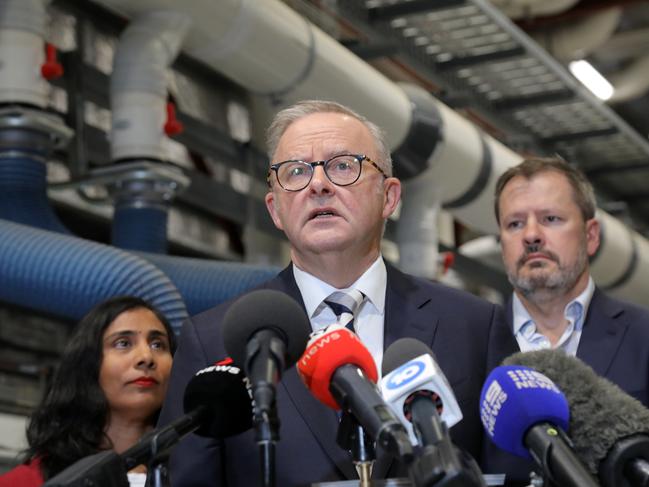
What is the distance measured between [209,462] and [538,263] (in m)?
1.19

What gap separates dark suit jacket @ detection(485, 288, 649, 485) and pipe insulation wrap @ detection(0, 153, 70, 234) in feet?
6.20

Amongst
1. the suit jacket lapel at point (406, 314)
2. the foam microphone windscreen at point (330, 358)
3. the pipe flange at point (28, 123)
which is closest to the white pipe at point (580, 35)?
the pipe flange at point (28, 123)

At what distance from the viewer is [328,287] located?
1852mm

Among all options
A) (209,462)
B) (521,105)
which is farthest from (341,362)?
(521,105)

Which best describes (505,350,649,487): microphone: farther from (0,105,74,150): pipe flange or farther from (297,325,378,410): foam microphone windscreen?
(0,105,74,150): pipe flange

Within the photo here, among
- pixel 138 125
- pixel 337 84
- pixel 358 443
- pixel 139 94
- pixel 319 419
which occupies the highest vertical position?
pixel 337 84

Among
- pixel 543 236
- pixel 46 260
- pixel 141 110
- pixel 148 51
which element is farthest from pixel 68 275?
pixel 543 236

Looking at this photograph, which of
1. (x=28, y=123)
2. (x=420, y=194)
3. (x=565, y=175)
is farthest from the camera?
(x=420, y=194)

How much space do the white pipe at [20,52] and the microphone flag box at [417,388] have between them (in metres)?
2.63

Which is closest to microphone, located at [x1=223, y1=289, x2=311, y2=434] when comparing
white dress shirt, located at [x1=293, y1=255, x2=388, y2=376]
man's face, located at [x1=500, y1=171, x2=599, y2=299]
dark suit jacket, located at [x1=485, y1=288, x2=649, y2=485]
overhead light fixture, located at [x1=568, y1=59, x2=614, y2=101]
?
white dress shirt, located at [x1=293, y1=255, x2=388, y2=376]

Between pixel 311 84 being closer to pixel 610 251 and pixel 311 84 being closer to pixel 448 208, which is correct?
pixel 448 208

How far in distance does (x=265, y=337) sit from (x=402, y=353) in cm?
16

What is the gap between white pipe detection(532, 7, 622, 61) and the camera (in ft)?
21.4

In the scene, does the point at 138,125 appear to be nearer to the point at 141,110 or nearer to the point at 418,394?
→ the point at 141,110
